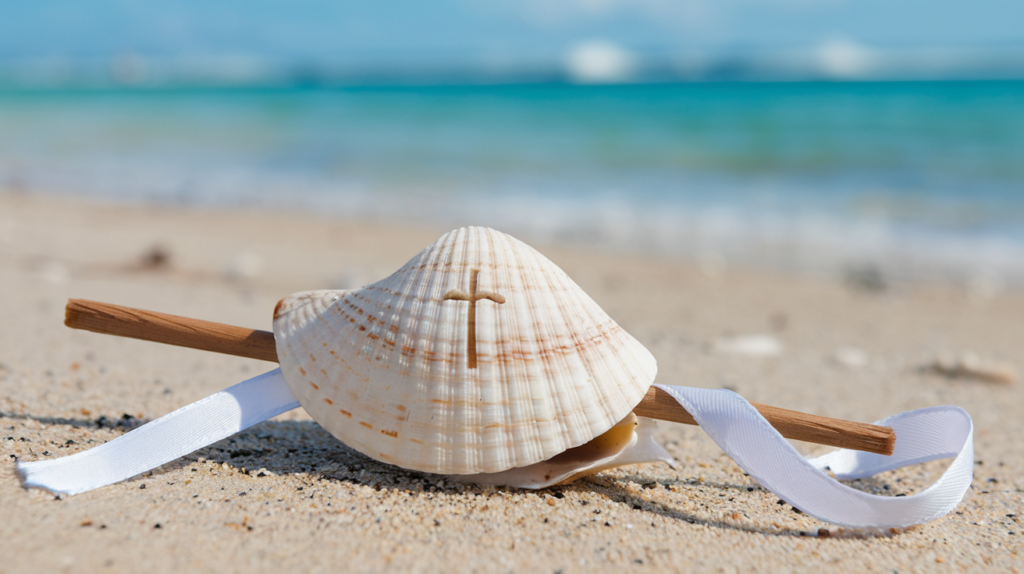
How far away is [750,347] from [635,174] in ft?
26.4

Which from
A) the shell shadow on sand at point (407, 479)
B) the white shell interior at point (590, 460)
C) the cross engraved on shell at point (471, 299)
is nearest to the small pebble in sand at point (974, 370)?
the shell shadow on sand at point (407, 479)

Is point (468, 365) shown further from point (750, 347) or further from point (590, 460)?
point (750, 347)

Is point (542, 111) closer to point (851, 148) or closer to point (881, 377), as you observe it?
point (851, 148)

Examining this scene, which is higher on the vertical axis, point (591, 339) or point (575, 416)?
point (591, 339)

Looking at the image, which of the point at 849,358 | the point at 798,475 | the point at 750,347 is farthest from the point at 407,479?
the point at 849,358

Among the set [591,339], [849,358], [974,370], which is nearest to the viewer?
[591,339]

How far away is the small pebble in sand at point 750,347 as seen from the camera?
164 inches

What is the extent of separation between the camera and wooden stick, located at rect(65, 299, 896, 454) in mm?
1846

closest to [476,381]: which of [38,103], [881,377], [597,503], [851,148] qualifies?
[597,503]

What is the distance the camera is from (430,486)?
6.32 feet

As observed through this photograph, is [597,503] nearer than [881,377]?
Yes

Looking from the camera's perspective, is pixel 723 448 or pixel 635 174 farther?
pixel 635 174

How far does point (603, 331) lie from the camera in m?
1.90

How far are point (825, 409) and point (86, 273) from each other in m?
4.91
